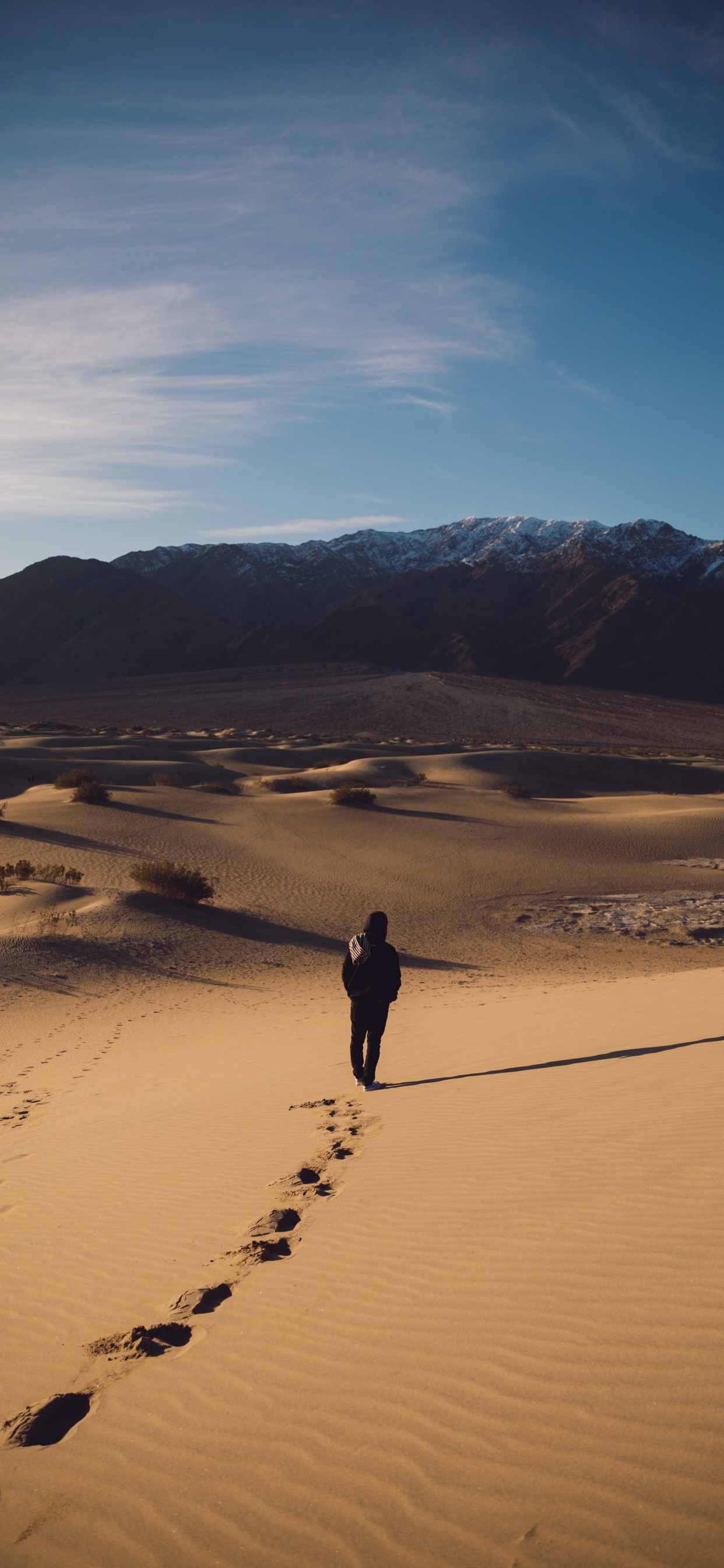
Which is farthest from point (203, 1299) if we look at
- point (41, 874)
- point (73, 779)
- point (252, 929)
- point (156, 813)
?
point (73, 779)

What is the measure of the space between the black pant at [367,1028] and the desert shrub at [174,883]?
26.6ft

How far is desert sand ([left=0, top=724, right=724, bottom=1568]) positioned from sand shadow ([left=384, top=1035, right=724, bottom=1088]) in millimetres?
46

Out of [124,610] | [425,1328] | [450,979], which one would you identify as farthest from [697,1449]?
[124,610]

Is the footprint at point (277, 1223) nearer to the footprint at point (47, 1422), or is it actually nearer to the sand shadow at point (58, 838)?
the footprint at point (47, 1422)

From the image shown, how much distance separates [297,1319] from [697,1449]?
1.45 m

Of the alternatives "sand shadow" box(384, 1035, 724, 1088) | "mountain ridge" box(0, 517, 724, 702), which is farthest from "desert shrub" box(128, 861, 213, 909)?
"mountain ridge" box(0, 517, 724, 702)

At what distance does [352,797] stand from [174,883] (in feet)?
31.0

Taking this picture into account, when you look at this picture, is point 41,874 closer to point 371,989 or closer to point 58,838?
point 58,838

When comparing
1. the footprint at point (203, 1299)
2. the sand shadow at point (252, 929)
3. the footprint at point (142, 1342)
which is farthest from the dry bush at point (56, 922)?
the footprint at point (142, 1342)

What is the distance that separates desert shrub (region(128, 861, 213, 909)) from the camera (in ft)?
48.3

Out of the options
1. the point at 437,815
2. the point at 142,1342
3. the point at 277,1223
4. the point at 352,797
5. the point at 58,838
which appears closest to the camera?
the point at 142,1342

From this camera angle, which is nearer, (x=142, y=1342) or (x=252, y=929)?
(x=142, y=1342)

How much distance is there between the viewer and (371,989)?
7.05 m

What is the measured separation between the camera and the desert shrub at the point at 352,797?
77.5ft
